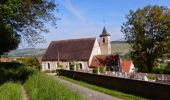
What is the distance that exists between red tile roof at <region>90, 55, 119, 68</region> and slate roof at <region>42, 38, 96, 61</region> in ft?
5.57

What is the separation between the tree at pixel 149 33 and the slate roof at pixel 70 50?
650 inches

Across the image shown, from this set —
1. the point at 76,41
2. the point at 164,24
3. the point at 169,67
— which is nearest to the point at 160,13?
the point at 164,24

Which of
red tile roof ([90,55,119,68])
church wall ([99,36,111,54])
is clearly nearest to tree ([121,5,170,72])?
red tile roof ([90,55,119,68])

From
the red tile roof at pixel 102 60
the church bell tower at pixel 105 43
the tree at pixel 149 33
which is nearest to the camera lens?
the tree at pixel 149 33

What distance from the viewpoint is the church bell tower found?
292ft

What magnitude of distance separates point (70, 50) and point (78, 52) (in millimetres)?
3330

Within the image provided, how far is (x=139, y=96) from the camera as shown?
26.5m

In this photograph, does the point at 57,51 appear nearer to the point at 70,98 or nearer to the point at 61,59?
the point at 61,59

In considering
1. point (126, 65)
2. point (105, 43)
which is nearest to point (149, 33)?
point (126, 65)

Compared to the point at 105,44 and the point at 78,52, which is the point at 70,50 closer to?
the point at 78,52

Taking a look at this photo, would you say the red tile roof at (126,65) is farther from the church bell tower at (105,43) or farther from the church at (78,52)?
the church bell tower at (105,43)

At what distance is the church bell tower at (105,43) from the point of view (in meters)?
88.9

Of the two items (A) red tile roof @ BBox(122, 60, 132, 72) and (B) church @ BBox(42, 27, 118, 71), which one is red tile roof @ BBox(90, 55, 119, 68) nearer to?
(B) church @ BBox(42, 27, 118, 71)

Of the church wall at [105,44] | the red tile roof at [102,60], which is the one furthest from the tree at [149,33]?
the church wall at [105,44]
